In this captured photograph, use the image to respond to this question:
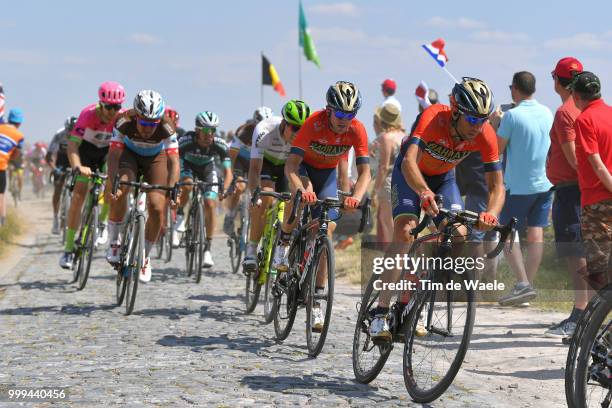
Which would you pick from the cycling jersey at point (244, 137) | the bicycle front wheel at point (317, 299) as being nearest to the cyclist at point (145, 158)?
the cycling jersey at point (244, 137)

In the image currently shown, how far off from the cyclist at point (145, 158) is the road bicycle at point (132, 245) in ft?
0.36

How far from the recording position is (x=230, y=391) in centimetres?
624

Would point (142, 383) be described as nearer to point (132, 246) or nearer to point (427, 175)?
point (427, 175)

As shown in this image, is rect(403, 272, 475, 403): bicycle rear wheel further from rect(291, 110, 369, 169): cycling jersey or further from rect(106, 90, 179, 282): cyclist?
rect(106, 90, 179, 282): cyclist

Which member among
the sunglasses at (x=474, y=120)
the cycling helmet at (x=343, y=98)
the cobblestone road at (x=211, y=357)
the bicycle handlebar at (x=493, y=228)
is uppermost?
the cycling helmet at (x=343, y=98)

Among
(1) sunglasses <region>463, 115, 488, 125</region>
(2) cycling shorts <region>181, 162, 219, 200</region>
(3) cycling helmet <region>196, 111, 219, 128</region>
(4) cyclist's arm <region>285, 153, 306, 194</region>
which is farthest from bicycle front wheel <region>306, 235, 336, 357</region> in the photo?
(2) cycling shorts <region>181, 162, 219, 200</region>

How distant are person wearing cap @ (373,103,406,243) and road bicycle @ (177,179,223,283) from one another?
212 centimetres

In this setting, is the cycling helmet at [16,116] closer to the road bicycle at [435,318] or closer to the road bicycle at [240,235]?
the road bicycle at [240,235]

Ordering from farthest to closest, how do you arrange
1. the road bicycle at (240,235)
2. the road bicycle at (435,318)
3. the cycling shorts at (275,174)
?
the road bicycle at (240,235)
the cycling shorts at (275,174)
the road bicycle at (435,318)

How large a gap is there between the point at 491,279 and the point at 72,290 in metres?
5.13

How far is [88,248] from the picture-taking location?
38.0 ft

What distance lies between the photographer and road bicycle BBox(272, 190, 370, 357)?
7441 millimetres

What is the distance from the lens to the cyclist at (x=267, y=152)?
9.23m

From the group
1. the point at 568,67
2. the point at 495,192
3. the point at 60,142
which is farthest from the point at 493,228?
the point at 60,142
